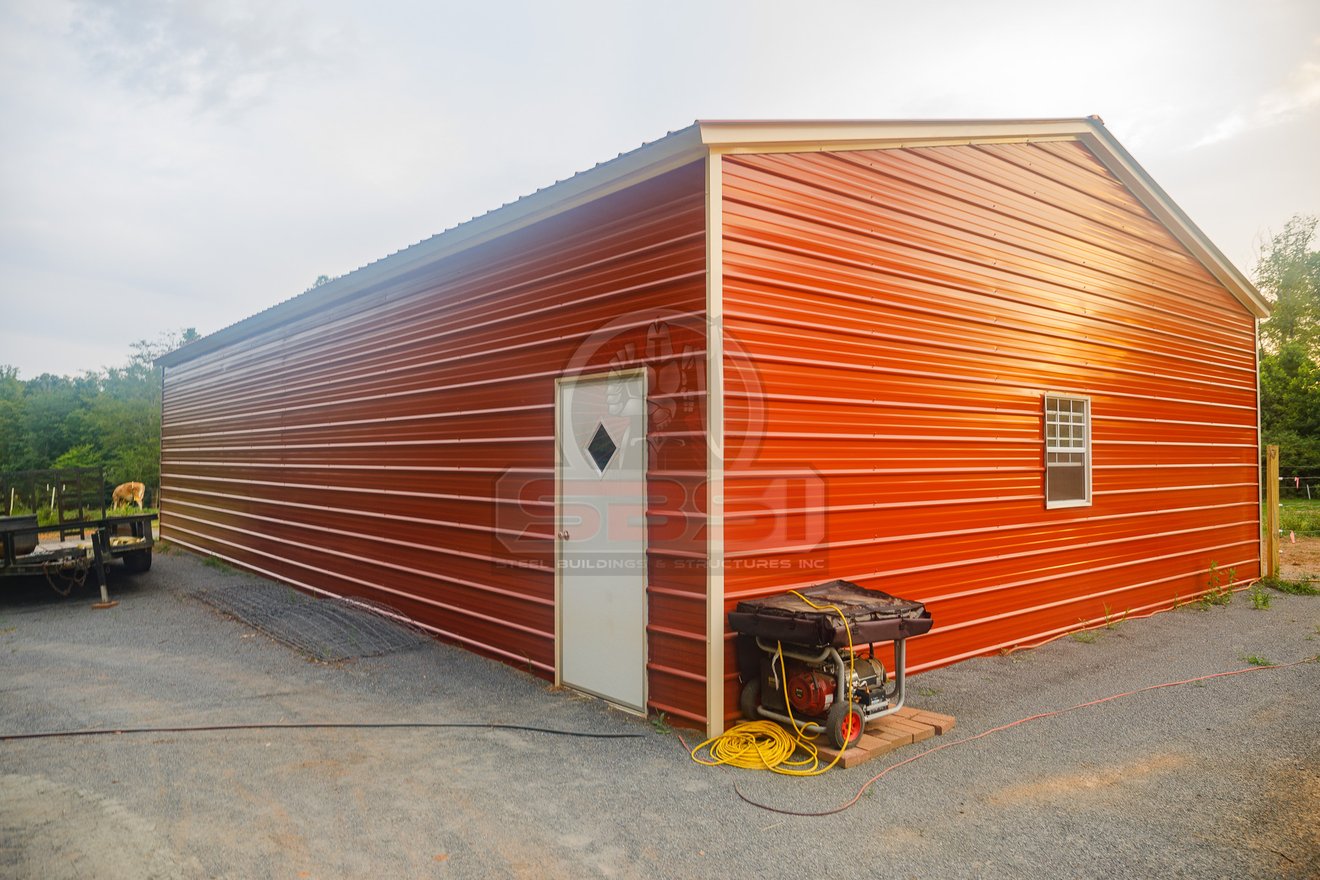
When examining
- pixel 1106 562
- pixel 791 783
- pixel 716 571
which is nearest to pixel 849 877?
pixel 791 783

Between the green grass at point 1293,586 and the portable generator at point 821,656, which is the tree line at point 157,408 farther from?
the portable generator at point 821,656

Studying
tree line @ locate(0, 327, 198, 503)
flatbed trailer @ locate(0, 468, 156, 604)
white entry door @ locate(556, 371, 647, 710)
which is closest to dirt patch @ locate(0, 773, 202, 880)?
white entry door @ locate(556, 371, 647, 710)

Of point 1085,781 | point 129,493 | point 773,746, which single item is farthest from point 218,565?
point 1085,781

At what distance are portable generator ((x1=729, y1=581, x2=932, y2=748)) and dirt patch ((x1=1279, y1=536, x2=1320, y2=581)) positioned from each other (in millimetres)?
10515

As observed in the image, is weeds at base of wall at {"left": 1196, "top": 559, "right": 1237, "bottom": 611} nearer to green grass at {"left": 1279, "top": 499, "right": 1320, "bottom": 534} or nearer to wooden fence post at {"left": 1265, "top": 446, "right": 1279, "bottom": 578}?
wooden fence post at {"left": 1265, "top": 446, "right": 1279, "bottom": 578}

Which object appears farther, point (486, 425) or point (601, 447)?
point (486, 425)

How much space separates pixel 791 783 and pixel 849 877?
1033 millimetres

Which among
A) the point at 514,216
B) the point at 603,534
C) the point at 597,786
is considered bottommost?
the point at 597,786

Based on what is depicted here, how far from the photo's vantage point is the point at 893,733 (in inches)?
194

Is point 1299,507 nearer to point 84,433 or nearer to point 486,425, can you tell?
point 486,425

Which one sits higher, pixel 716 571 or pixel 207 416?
pixel 207 416

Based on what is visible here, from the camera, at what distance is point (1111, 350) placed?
869 cm

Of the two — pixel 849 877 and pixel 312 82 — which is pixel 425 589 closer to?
pixel 849 877

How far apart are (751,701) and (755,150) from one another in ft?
12.4
